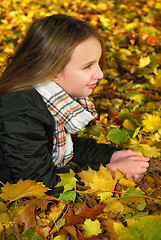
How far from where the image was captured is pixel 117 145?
1.85m

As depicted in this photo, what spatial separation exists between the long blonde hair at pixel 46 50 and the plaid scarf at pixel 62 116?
0.25 ft

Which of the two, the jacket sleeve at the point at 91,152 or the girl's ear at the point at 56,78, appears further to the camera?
the jacket sleeve at the point at 91,152

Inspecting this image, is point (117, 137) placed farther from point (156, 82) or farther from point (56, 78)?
point (156, 82)

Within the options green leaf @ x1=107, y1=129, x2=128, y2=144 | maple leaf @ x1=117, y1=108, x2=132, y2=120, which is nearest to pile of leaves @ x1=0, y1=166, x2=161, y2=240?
green leaf @ x1=107, y1=129, x2=128, y2=144

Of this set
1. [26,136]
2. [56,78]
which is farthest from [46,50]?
[26,136]

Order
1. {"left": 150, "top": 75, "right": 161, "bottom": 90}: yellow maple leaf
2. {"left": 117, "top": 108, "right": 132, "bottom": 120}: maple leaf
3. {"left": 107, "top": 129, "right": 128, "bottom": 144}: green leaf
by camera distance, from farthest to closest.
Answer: {"left": 150, "top": 75, "right": 161, "bottom": 90}: yellow maple leaf, {"left": 117, "top": 108, "right": 132, "bottom": 120}: maple leaf, {"left": 107, "top": 129, "right": 128, "bottom": 144}: green leaf

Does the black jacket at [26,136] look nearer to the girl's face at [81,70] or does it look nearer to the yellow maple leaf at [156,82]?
the girl's face at [81,70]

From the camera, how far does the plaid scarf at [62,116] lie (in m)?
1.43

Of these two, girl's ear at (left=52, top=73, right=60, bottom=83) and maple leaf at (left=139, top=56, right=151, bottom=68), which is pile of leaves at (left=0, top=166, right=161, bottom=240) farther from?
maple leaf at (left=139, top=56, right=151, bottom=68)

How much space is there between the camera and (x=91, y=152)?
5.82 ft

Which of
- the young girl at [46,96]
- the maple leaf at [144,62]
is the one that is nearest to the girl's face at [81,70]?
the young girl at [46,96]

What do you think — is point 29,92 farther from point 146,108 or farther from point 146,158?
point 146,108

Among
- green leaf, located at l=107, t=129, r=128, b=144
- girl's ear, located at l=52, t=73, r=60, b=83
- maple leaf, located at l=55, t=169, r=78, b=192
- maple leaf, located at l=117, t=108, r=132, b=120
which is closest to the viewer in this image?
maple leaf, located at l=55, t=169, r=78, b=192

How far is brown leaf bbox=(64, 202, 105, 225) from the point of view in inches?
45.9
